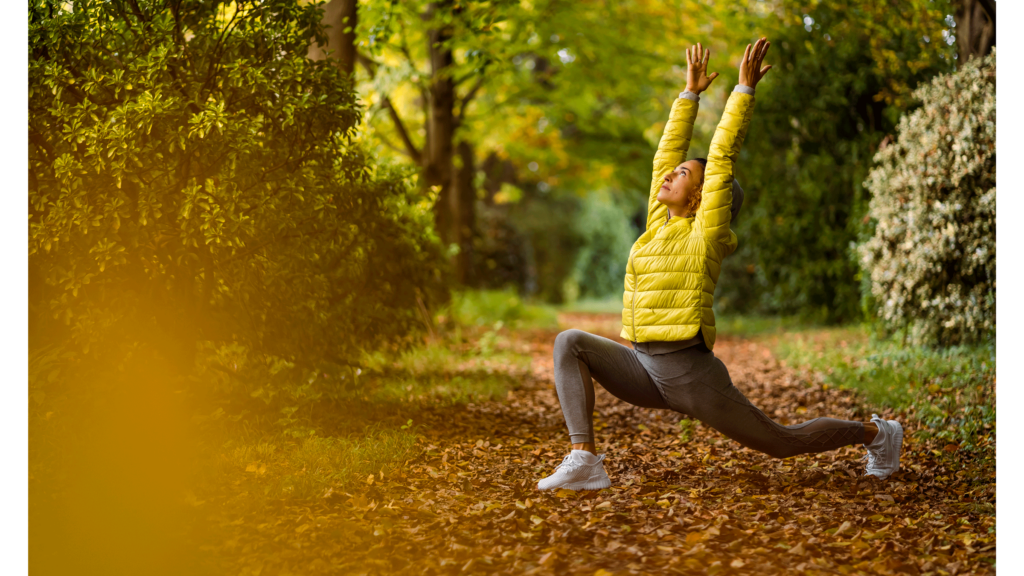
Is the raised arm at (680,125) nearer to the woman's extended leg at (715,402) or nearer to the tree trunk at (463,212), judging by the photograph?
the woman's extended leg at (715,402)

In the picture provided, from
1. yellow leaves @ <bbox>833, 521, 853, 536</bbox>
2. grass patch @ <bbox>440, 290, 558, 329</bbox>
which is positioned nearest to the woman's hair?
yellow leaves @ <bbox>833, 521, 853, 536</bbox>

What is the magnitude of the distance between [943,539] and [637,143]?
1441cm

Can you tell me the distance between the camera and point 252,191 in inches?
178

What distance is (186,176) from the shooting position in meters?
4.34

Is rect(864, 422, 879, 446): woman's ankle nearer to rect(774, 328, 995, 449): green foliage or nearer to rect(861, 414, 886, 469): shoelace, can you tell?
rect(861, 414, 886, 469): shoelace

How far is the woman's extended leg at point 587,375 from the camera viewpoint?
371 cm

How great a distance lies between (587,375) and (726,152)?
1301 mm

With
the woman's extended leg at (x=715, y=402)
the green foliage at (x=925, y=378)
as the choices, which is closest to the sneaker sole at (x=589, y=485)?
the woman's extended leg at (x=715, y=402)

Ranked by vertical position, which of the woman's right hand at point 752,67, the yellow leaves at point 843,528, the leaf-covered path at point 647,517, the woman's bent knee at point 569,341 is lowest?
the leaf-covered path at point 647,517

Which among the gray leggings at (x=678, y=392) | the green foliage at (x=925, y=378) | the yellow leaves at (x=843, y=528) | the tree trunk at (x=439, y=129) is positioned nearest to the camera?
the yellow leaves at (x=843, y=528)

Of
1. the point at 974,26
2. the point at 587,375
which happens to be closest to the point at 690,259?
the point at 587,375

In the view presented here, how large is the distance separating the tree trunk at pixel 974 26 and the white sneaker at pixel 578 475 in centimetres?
572

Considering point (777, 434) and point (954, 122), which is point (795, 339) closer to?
point (954, 122)

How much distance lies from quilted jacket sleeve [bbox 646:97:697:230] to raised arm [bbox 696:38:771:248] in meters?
0.24
